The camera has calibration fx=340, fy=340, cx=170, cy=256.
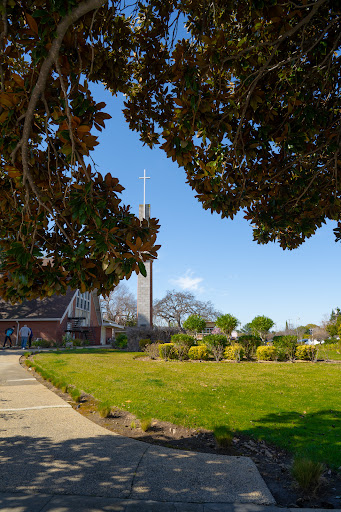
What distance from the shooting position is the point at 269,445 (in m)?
4.97

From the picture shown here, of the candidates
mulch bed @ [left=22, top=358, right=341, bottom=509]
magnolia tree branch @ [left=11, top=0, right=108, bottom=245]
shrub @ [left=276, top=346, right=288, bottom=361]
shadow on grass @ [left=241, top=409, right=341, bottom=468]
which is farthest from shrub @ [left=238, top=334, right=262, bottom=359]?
magnolia tree branch @ [left=11, top=0, right=108, bottom=245]

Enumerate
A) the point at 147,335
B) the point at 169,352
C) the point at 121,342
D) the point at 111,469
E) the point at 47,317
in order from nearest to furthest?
the point at 111,469
the point at 169,352
the point at 147,335
the point at 121,342
the point at 47,317

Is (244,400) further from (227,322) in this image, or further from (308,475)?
(227,322)

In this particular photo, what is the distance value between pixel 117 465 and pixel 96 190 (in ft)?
10.5

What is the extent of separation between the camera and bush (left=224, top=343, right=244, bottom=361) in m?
16.4

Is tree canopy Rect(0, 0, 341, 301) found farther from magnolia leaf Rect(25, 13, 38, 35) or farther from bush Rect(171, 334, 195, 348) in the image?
bush Rect(171, 334, 195, 348)

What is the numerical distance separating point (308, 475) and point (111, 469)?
2.15 meters

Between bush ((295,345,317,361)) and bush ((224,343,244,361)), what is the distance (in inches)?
109

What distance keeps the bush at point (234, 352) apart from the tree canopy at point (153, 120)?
10.8 meters

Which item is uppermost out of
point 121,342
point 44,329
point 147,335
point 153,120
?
point 153,120

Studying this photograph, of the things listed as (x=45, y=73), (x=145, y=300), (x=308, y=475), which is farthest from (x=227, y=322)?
(x=45, y=73)

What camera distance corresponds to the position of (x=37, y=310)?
30688mm

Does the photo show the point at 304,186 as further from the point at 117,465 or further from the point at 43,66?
the point at 117,465

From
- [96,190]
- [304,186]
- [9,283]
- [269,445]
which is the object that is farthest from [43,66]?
[269,445]
